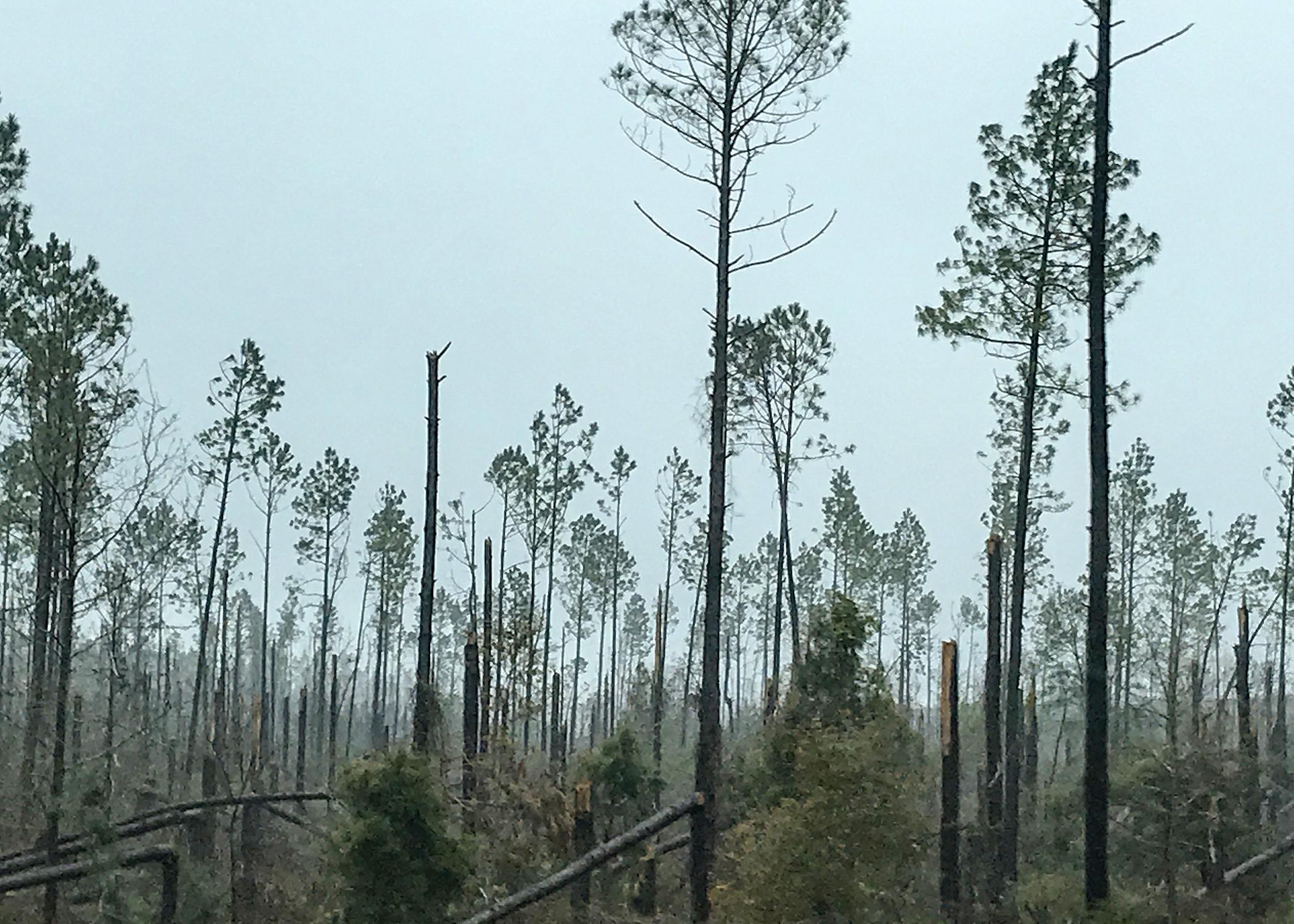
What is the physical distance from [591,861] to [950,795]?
6587 millimetres

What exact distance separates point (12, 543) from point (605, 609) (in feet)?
91.3

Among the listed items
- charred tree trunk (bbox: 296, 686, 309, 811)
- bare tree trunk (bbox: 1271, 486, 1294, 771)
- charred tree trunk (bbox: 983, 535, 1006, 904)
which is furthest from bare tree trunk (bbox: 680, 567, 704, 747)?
charred tree trunk (bbox: 983, 535, 1006, 904)

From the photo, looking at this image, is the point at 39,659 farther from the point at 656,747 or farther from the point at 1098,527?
the point at 656,747

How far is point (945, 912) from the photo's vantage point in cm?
1883

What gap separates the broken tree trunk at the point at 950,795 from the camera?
1900 centimetres

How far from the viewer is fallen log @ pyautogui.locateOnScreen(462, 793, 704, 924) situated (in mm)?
14398

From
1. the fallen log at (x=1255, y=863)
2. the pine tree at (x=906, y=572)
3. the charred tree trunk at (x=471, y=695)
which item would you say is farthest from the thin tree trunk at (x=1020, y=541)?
the pine tree at (x=906, y=572)

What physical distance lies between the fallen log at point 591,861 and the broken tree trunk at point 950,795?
5155 mm

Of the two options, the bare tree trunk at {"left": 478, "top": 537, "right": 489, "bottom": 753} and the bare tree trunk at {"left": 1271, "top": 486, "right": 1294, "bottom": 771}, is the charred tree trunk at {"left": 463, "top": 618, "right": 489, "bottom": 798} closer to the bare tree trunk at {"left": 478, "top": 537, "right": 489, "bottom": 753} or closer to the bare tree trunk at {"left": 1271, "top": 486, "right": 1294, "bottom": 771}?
the bare tree trunk at {"left": 478, "top": 537, "right": 489, "bottom": 753}

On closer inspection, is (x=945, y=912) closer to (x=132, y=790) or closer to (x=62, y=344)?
(x=132, y=790)

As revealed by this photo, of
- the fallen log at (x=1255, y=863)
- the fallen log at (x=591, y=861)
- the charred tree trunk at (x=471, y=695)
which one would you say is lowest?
the fallen log at (x=1255, y=863)

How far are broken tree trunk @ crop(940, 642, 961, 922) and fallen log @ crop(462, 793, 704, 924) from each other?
16.9ft

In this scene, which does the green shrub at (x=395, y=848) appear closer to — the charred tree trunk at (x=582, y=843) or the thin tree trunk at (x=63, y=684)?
the charred tree trunk at (x=582, y=843)

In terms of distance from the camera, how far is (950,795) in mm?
19469
